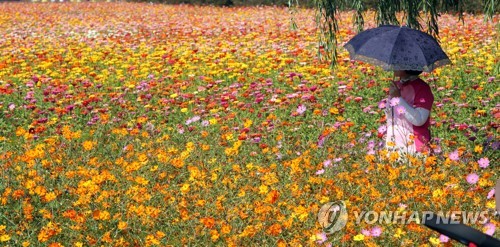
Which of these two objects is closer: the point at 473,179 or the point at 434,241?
the point at 434,241

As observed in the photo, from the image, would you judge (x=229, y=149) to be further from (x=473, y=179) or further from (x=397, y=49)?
(x=473, y=179)

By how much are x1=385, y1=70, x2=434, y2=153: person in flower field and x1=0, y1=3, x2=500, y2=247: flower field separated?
0.16m

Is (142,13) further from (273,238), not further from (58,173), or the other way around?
(273,238)

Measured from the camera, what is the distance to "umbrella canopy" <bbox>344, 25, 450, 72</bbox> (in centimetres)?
464

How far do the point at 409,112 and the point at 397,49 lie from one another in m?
0.45

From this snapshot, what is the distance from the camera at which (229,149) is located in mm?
4723

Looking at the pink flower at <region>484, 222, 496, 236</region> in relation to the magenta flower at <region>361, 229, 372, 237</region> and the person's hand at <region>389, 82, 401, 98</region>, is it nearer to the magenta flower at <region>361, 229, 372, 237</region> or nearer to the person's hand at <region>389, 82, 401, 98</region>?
the magenta flower at <region>361, 229, 372, 237</region>

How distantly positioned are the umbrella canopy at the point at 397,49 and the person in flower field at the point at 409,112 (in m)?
0.21

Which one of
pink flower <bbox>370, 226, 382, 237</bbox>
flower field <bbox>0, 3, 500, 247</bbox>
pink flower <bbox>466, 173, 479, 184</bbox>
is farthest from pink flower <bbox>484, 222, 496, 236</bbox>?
pink flower <bbox>466, 173, 479, 184</bbox>

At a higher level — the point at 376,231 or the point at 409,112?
the point at 409,112

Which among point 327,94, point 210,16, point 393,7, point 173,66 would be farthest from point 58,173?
point 210,16

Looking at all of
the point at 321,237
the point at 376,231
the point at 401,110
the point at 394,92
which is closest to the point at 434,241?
the point at 376,231

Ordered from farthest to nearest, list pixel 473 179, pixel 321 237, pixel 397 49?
pixel 397 49 < pixel 473 179 < pixel 321 237

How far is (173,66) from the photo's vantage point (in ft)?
31.6
